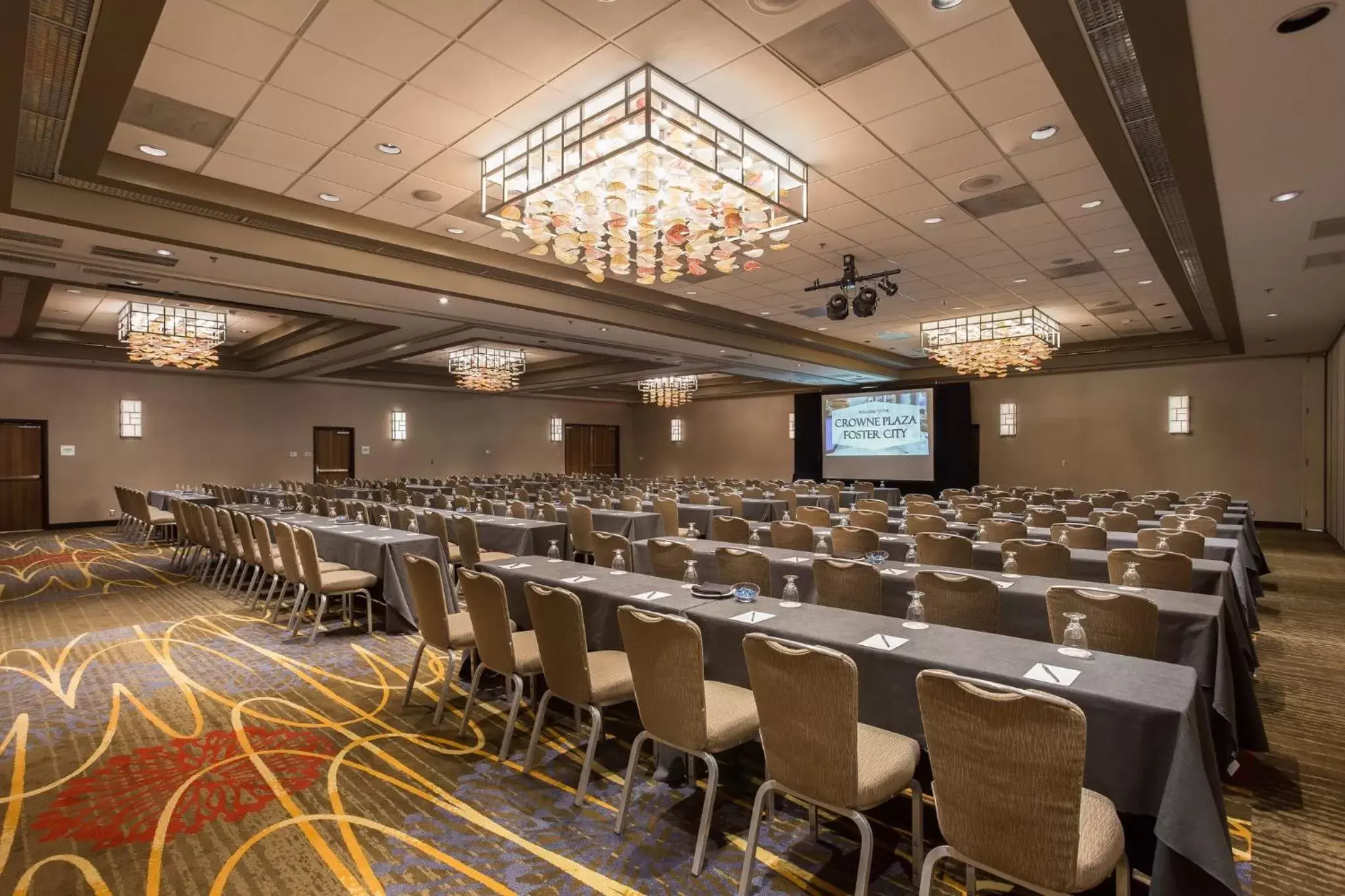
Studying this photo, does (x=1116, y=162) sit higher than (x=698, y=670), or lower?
higher

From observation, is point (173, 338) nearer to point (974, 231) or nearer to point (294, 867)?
point (294, 867)

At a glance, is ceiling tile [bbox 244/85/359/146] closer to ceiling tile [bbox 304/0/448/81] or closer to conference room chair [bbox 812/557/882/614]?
ceiling tile [bbox 304/0/448/81]

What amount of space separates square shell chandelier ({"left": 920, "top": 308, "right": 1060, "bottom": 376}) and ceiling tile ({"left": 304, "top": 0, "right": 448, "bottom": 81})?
9289 mm

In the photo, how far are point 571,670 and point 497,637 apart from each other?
0.58 meters

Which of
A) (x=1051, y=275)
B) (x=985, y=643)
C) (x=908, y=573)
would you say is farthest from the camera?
(x=1051, y=275)

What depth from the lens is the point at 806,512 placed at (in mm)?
8219

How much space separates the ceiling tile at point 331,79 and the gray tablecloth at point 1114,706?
3730 millimetres

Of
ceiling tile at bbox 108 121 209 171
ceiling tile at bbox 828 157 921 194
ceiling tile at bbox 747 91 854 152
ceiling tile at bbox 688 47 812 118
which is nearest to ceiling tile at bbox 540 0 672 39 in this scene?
ceiling tile at bbox 688 47 812 118

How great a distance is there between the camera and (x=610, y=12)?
11.8 feet

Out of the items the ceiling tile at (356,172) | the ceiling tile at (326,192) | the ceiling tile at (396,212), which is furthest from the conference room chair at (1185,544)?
the ceiling tile at (326,192)

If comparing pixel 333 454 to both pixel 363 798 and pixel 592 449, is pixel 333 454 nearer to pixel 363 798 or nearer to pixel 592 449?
pixel 592 449

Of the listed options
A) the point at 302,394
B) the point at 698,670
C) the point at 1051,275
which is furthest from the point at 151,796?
the point at 302,394

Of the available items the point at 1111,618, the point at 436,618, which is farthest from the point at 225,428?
the point at 1111,618

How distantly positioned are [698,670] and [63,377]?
17.7 m
